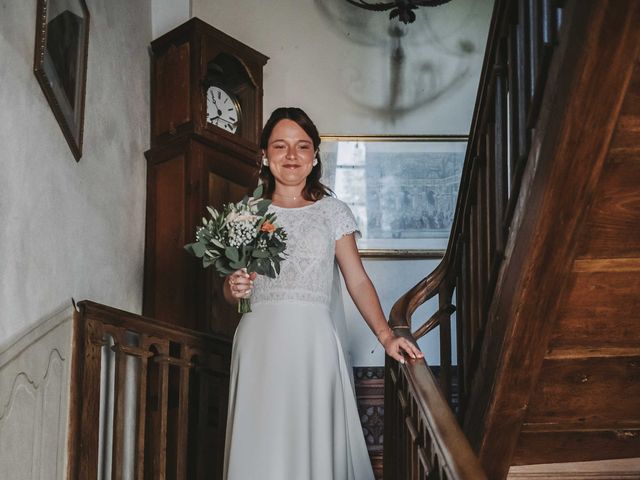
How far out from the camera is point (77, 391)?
2994mm

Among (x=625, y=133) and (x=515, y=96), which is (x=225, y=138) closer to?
(x=515, y=96)

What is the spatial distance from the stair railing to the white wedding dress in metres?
0.21

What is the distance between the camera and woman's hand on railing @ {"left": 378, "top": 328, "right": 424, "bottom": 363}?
2.88m

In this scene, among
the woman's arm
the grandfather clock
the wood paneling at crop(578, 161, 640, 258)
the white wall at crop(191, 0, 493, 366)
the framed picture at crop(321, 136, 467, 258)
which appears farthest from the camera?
the white wall at crop(191, 0, 493, 366)

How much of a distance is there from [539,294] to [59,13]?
193cm

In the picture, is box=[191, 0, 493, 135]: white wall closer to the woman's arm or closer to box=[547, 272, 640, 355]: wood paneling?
the woman's arm

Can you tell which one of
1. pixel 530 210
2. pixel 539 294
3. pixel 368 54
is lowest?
pixel 539 294

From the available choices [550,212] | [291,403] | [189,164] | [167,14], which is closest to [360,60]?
[167,14]

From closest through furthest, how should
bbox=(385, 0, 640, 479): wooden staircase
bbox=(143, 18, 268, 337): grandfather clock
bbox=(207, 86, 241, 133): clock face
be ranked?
bbox=(385, 0, 640, 479): wooden staircase → bbox=(143, 18, 268, 337): grandfather clock → bbox=(207, 86, 241, 133): clock face

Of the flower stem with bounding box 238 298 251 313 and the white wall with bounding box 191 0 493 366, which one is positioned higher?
the white wall with bounding box 191 0 493 366

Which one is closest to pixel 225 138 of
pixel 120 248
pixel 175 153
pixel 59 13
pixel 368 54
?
pixel 175 153

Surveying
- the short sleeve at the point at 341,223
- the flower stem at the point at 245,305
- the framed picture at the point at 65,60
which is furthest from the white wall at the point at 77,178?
the short sleeve at the point at 341,223

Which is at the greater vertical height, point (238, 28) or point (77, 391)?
point (238, 28)

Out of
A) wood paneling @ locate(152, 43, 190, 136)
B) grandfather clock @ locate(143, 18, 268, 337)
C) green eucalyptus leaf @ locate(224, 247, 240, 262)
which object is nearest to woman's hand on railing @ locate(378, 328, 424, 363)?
green eucalyptus leaf @ locate(224, 247, 240, 262)
